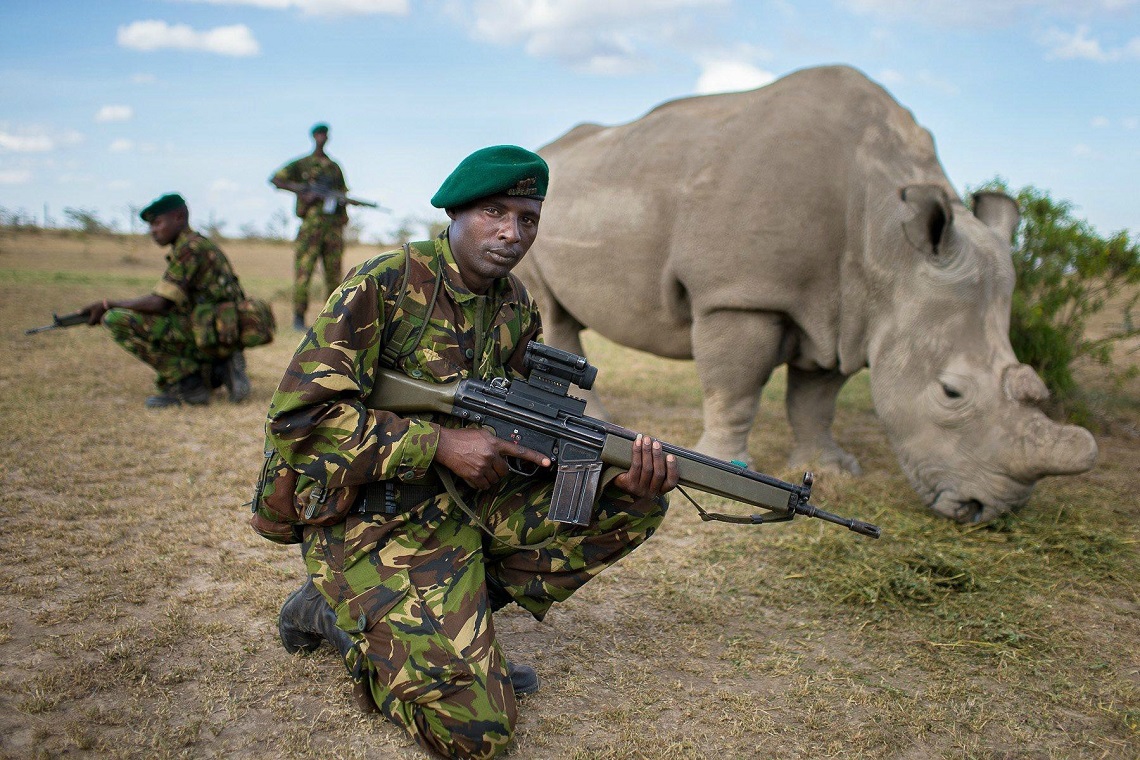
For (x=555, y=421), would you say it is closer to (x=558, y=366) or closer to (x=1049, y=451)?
(x=558, y=366)

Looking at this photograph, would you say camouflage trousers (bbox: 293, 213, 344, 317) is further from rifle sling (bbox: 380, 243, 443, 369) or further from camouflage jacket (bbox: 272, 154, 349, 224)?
rifle sling (bbox: 380, 243, 443, 369)

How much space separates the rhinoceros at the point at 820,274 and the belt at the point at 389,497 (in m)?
2.68

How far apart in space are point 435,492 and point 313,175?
874cm

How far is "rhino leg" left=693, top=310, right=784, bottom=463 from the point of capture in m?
4.99

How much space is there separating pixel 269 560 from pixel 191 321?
123 inches

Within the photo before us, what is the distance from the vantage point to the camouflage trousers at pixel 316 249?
1061 centimetres

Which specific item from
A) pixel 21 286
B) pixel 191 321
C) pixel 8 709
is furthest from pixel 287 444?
pixel 21 286

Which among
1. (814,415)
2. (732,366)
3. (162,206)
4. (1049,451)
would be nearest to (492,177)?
(732,366)

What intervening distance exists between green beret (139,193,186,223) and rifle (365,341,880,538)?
13.5ft

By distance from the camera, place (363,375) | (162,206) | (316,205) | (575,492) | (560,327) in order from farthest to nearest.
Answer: (316,205)
(560,327)
(162,206)
(575,492)
(363,375)

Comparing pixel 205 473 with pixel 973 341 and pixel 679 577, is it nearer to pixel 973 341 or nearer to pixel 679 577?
pixel 679 577

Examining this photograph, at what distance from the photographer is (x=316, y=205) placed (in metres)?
10.6

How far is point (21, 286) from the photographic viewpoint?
513 inches

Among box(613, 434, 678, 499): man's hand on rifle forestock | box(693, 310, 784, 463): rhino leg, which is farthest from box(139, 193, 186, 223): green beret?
box(613, 434, 678, 499): man's hand on rifle forestock
